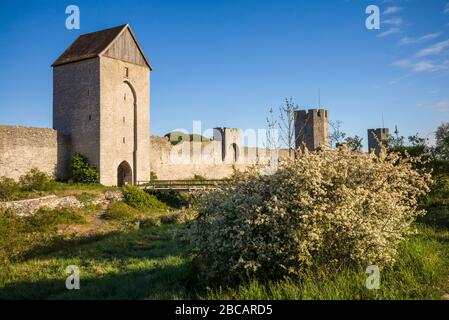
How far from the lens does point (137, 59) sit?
98.9 ft

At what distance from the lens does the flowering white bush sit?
5.49m

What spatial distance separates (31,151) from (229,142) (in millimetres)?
21093

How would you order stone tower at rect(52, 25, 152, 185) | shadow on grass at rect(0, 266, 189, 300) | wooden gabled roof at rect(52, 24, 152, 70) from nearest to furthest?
shadow on grass at rect(0, 266, 189, 300)
stone tower at rect(52, 25, 152, 185)
wooden gabled roof at rect(52, 24, 152, 70)

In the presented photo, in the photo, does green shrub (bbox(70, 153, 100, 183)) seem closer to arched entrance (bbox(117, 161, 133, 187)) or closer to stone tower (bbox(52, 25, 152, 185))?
stone tower (bbox(52, 25, 152, 185))

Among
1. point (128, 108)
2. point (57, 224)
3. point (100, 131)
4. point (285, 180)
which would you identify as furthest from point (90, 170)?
point (285, 180)

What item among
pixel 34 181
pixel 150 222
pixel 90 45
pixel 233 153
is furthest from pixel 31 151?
pixel 233 153

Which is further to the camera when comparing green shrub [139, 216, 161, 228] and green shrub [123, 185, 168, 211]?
green shrub [123, 185, 168, 211]

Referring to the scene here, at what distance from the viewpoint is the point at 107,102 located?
27.0m

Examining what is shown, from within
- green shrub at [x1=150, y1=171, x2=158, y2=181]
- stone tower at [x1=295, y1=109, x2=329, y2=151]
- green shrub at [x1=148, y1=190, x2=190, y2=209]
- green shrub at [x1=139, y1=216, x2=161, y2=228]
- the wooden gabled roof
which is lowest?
green shrub at [x1=139, y1=216, x2=161, y2=228]

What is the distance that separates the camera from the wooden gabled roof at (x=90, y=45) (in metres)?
27.3

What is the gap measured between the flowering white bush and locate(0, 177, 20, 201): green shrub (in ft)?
55.8

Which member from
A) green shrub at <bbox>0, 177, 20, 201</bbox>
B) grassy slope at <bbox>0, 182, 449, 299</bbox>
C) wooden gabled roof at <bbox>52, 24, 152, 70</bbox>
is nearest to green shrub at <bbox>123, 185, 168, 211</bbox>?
green shrub at <bbox>0, 177, 20, 201</bbox>

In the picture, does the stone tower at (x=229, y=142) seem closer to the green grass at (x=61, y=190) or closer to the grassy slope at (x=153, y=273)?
the green grass at (x=61, y=190)

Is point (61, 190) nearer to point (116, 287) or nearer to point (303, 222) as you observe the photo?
point (116, 287)
